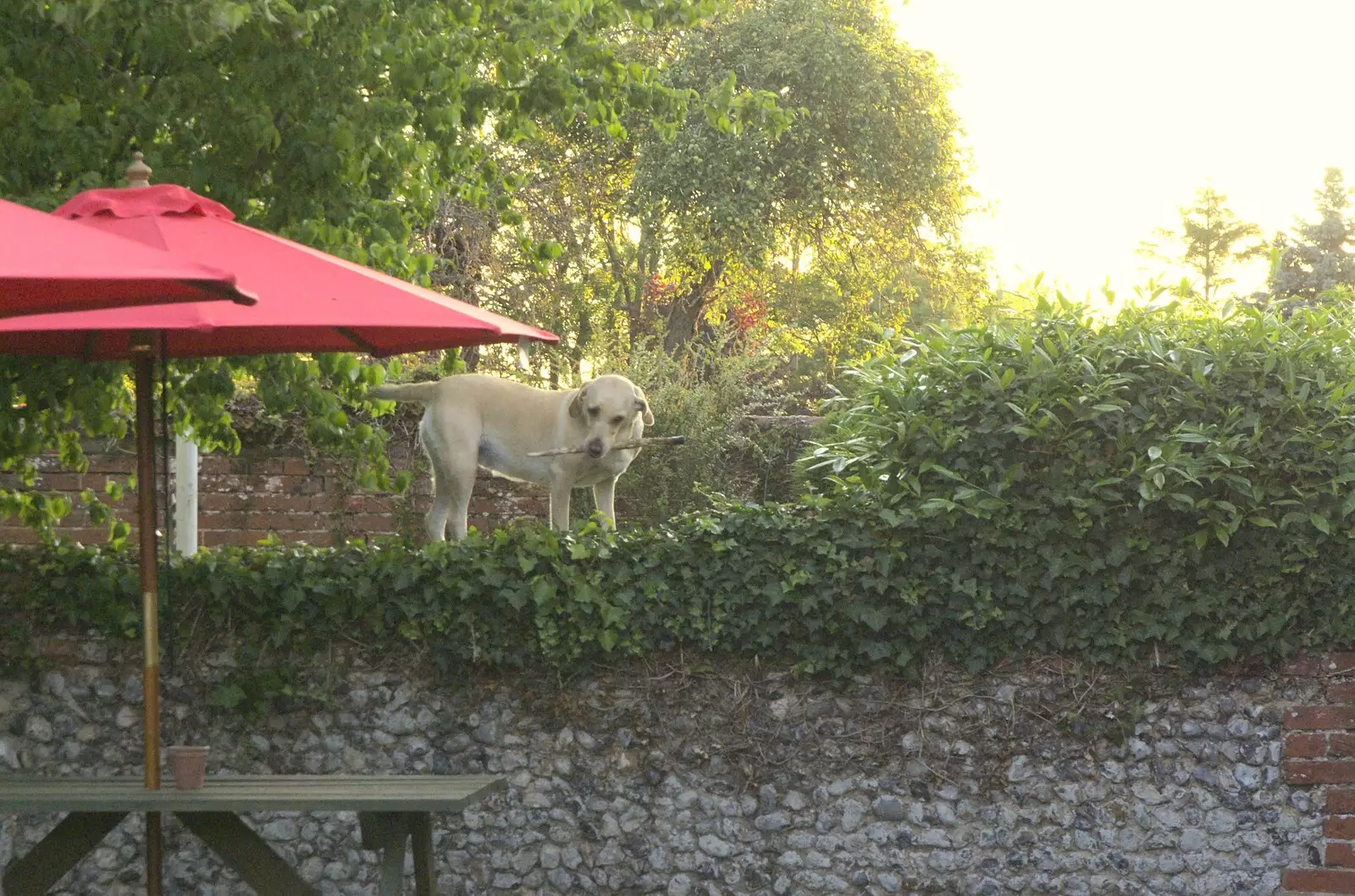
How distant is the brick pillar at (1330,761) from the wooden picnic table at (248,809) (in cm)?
316

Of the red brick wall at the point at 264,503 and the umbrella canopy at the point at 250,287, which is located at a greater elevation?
the umbrella canopy at the point at 250,287

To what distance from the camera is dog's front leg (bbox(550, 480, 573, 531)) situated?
6.96m

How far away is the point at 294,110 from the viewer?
6.23 meters

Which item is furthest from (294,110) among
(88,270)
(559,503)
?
(88,270)

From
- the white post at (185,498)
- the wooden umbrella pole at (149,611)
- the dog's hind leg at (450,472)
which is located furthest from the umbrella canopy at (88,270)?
the white post at (185,498)

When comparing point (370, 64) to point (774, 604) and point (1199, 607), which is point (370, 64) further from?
point (1199, 607)

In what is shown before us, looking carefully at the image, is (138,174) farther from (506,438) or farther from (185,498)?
(185,498)

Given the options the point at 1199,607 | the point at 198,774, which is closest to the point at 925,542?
the point at 1199,607

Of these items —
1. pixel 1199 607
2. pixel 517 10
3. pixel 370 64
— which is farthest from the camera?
pixel 517 10

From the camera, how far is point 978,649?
5984mm

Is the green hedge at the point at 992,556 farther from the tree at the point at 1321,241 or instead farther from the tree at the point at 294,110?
the tree at the point at 1321,241

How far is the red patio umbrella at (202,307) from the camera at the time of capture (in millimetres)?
4168

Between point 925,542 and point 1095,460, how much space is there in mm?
762

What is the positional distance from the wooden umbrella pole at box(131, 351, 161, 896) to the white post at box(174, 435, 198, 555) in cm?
400
